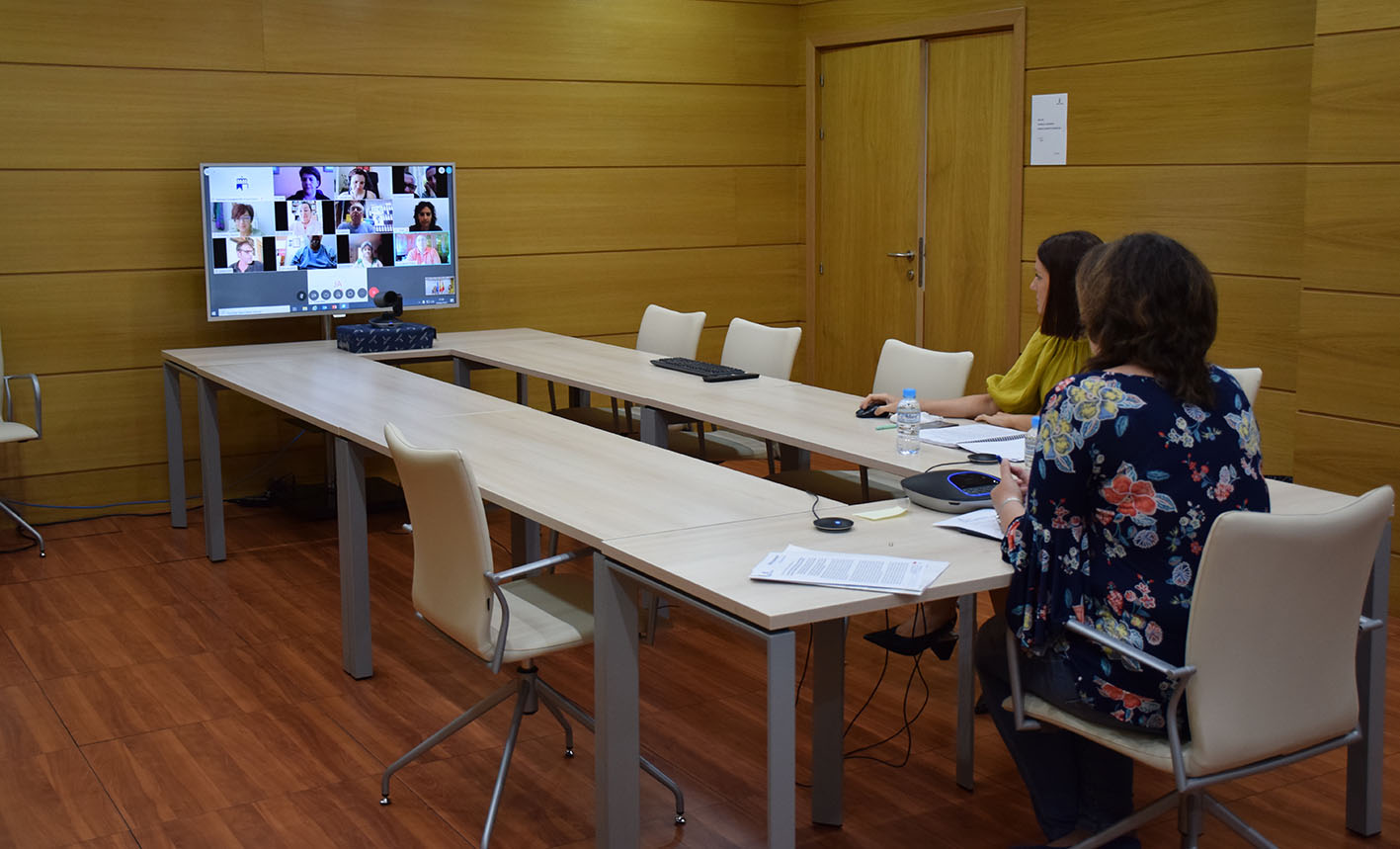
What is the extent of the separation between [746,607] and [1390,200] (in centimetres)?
317

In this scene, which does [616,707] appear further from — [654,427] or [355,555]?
[654,427]

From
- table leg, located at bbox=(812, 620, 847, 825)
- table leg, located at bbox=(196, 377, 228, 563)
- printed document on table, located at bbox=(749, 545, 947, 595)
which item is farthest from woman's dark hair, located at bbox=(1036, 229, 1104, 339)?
table leg, located at bbox=(196, 377, 228, 563)

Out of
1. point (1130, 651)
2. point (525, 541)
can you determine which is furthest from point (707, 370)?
point (1130, 651)

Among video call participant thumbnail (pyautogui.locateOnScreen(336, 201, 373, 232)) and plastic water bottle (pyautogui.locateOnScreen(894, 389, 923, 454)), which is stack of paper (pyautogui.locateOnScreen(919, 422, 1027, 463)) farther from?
video call participant thumbnail (pyautogui.locateOnScreen(336, 201, 373, 232))

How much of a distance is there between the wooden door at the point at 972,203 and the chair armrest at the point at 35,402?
4.12m

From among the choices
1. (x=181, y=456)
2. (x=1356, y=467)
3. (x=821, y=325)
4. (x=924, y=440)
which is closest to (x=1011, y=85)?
(x=821, y=325)

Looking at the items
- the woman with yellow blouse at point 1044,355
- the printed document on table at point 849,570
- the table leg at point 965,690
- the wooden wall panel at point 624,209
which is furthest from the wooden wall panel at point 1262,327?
the printed document on table at point 849,570

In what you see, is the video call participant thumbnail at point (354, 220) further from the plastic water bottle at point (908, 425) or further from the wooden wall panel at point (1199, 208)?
the plastic water bottle at point (908, 425)

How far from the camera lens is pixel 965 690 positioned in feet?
11.0

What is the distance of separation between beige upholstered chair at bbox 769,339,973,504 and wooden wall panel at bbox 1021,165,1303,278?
149 cm

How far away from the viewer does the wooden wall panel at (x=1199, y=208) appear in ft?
17.5

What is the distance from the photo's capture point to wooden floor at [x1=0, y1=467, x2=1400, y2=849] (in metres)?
3.20

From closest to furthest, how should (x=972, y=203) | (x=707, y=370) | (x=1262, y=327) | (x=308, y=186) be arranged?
(x=707, y=370) → (x=1262, y=327) → (x=308, y=186) → (x=972, y=203)

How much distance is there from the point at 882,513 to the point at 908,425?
707 millimetres
